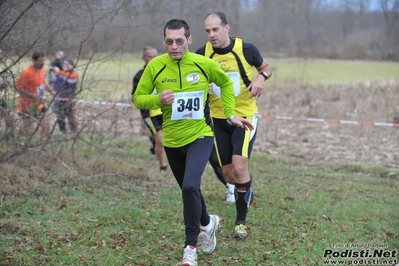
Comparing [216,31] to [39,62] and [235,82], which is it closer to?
[235,82]

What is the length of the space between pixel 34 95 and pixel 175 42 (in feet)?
13.9

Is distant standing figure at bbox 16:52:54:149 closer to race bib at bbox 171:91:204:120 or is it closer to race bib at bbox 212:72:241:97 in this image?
race bib at bbox 212:72:241:97

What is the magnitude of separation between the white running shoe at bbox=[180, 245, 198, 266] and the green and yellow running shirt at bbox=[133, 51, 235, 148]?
3.24ft

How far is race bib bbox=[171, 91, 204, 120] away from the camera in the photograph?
5.16 meters

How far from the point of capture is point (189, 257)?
500 centimetres

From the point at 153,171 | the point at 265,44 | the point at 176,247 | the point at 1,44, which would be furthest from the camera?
the point at 265,44

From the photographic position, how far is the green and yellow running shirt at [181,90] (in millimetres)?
5191

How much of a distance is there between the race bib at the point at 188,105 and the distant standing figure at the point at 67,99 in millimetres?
3968

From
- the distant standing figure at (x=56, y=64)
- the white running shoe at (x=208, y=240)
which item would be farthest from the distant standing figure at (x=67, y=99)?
the white running shoe at (x=208, y=240)

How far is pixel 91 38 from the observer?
8695 mm

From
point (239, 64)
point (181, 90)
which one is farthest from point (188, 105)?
point (239, 64)

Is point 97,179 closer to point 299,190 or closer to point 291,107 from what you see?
point 299,190

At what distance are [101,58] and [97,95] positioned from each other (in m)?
0.66

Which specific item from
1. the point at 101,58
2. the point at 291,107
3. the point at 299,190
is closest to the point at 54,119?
the point at 101,58
